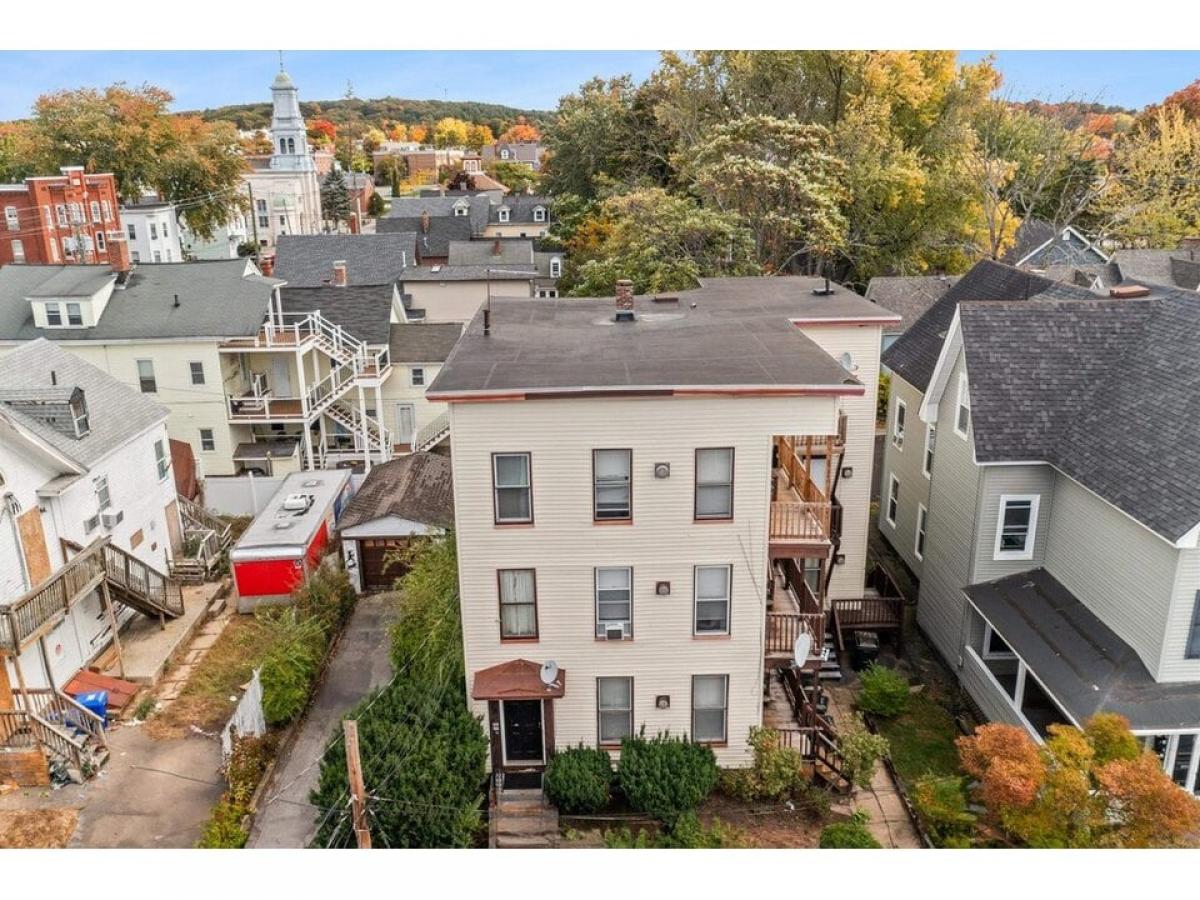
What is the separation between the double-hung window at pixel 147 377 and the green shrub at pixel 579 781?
25550 millimetres

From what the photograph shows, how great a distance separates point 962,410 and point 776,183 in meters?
20.9

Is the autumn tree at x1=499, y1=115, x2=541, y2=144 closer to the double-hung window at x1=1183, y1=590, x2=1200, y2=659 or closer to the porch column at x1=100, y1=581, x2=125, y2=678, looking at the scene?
the porch column at x1=100, y1=581, x2=125, y2=678

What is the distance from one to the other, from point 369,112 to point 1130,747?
598 ft

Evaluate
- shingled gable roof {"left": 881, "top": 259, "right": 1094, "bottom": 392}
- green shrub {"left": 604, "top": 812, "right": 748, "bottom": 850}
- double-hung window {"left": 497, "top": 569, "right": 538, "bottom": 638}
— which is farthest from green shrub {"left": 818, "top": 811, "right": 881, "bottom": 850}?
shingled gable roof {"left": 881, "top": 259, "right": 1094, "bottom": 392}

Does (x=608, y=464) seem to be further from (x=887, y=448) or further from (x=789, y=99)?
(x=789, y=99)

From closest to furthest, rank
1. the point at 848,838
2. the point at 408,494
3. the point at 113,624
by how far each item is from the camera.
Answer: the point at 848,838
the point at 113,624
the point at 408,494

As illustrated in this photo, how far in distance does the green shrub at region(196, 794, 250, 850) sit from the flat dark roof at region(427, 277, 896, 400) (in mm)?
8886

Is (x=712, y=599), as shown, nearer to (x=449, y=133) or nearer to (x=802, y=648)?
(x=802, y=648)

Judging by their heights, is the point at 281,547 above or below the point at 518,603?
below

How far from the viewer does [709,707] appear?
661 inches

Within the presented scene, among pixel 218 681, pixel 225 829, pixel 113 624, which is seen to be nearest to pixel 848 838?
pixel 225 829

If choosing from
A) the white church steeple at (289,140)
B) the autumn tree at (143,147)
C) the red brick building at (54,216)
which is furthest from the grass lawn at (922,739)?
the white church steeple at (289,140)

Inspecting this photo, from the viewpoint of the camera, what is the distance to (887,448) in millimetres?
27922

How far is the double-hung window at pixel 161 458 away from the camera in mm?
26913
